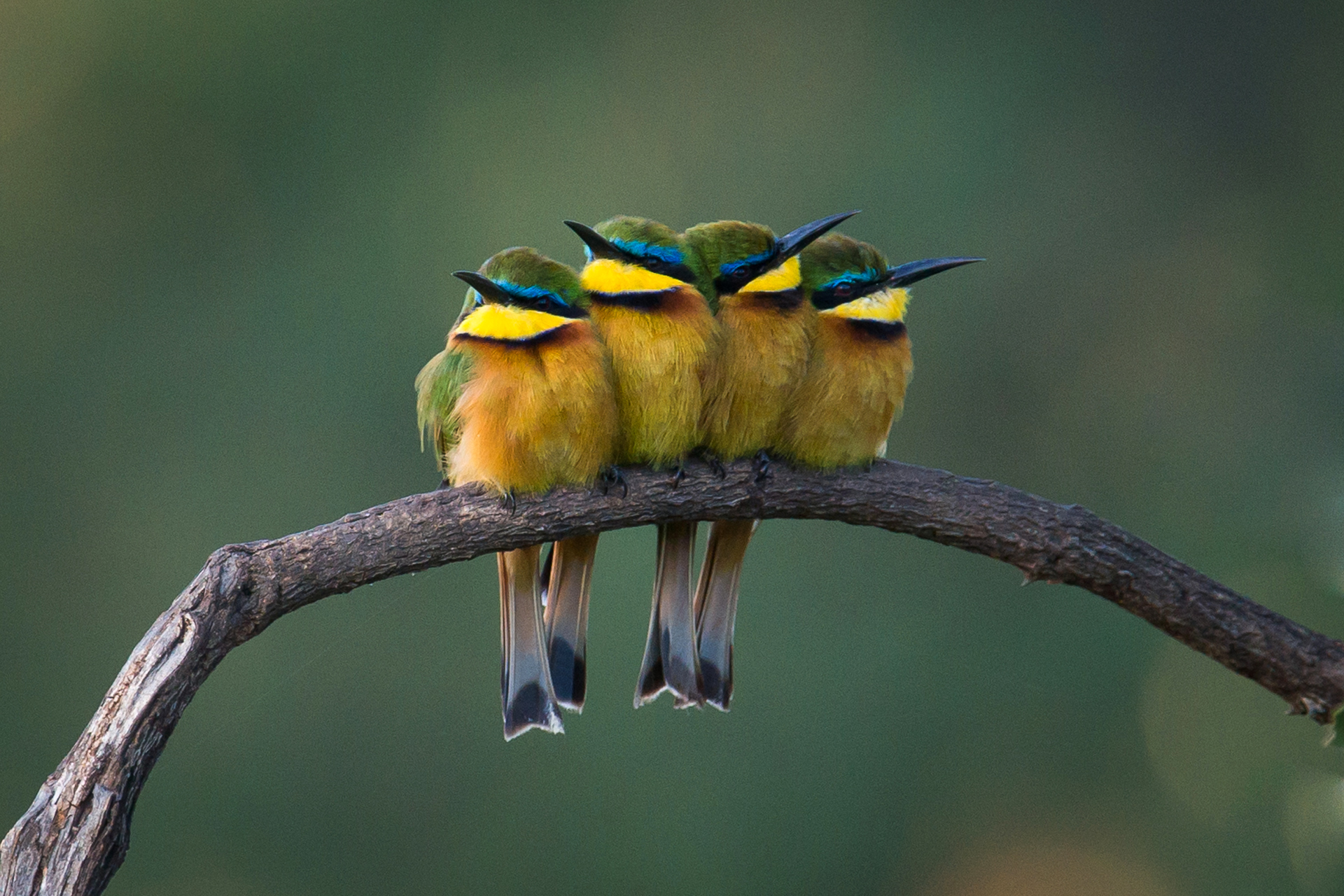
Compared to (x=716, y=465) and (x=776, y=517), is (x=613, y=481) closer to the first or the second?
(x=716, y=465)

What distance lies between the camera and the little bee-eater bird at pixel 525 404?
1.98 meters

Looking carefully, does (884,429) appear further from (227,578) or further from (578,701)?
(227,578)

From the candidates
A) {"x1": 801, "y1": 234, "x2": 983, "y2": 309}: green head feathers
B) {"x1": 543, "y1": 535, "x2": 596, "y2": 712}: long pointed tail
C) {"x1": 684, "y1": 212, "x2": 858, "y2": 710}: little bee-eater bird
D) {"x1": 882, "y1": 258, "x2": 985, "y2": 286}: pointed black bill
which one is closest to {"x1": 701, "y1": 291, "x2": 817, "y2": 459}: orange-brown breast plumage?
{"x1": 684, "y1": 212, "x2": 858, "y2": 710}: little bee-eater bird

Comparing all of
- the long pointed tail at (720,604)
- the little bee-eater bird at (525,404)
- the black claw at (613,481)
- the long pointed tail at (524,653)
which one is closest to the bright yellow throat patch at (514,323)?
the little bee-eater bird at (525,404)

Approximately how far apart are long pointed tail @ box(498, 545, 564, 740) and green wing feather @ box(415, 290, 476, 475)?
20 centimetres

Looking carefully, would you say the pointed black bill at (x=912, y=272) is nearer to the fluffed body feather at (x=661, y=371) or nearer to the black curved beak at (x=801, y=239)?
the black curved beak at (x=801, y=239)

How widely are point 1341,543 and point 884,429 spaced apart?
0.71 metres

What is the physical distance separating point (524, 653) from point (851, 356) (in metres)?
0.71

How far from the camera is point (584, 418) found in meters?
1.99

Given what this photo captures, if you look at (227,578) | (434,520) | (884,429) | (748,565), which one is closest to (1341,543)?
(884,429)

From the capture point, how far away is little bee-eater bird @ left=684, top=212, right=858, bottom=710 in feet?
6.81

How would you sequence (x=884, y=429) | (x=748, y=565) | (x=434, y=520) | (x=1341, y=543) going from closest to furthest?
(x=1341, y=543) < (x=434, y=520) < (x=884, y=429) < (x=748, y=565)

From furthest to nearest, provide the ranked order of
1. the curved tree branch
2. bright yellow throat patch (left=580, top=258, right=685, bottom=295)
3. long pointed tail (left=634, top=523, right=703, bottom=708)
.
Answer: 1. long pointed tail (left=634, top=523, right=703, bottom=708)
2. bright yellow throat patch (left=580, top=258, right=685, bottom=295)
3. the curved tree branch

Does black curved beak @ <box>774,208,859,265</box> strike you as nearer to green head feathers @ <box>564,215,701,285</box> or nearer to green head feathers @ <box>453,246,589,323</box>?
green head feathers @ <box>564,215,701,285</box>
